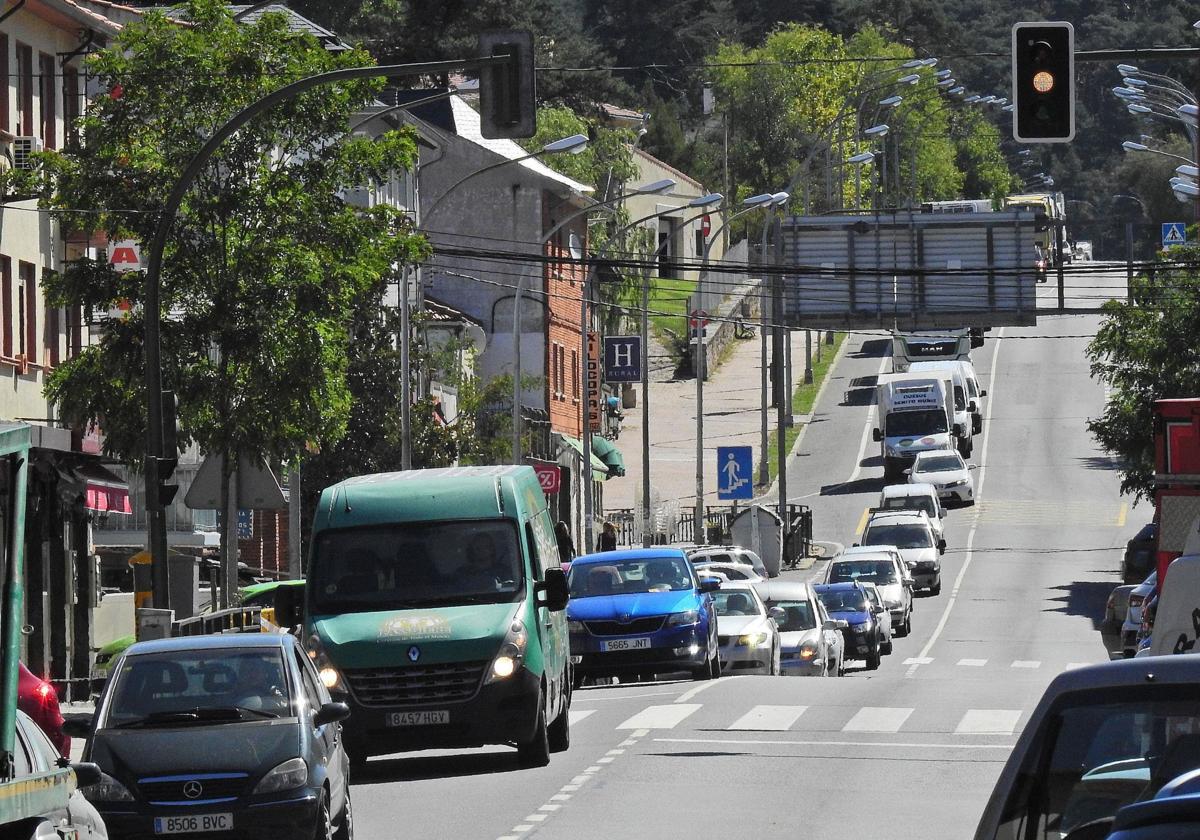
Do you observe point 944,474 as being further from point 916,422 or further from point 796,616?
point 796,616

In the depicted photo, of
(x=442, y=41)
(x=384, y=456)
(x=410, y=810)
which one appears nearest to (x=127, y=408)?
(x=410, y=810)

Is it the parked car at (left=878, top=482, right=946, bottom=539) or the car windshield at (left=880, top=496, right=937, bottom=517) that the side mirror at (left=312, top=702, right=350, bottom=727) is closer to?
the parked car at (left=878, top=482, right=946, bottom=539)

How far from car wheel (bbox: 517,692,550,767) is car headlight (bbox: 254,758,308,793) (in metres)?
5.62

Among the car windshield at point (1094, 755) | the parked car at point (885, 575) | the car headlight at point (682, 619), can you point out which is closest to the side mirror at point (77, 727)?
the car windshield at point (1094, 755)

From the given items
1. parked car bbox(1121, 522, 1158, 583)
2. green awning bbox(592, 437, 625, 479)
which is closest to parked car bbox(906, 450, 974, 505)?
green awning bbox(592, 437, 625, 479)

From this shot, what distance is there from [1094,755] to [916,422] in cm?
7291

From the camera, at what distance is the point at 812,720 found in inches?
Answer: 949

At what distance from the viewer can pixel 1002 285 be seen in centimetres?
5741

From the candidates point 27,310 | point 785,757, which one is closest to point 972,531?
point 27,310

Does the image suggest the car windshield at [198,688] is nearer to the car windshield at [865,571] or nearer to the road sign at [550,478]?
the road sign at [550,478]

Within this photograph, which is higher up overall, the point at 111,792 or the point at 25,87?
the point at 25,87

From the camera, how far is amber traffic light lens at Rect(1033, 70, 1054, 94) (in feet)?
66.8

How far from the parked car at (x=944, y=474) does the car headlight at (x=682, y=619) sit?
155 feet

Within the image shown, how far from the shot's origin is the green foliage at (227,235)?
2791 cm
